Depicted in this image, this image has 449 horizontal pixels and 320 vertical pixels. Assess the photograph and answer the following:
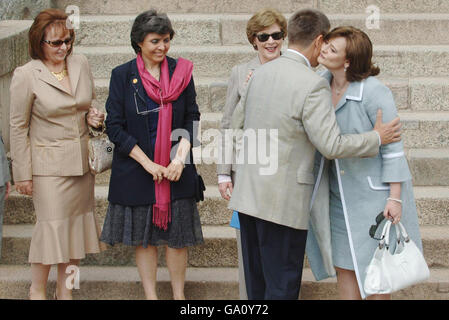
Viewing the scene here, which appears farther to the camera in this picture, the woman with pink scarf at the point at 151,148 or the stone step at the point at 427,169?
the stone step at the point at 427,169

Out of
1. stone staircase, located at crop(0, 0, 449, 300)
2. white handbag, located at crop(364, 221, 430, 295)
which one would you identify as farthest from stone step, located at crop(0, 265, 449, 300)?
white handbag, located at crop(364, 221, 430, 295)

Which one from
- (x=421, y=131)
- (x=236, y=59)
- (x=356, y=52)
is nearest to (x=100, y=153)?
(x=356, y=52)

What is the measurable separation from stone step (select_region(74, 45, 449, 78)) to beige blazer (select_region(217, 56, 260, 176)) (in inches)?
80.3

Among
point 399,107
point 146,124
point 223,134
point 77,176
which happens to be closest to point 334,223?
point 223,134

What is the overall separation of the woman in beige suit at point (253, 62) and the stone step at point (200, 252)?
72 cm

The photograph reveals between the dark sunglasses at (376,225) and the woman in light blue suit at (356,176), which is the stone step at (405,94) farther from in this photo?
the dark sunglasses at (376,225)

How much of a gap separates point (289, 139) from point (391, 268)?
0.83 meters

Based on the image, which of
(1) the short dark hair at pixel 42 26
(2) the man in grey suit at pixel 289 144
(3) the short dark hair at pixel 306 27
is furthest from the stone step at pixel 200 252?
(3) the short dark hair at pixel 306 27

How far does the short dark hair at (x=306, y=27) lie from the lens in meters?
3.71

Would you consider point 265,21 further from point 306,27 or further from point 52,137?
point 52,137

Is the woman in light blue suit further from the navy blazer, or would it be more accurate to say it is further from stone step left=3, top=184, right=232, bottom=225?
stone step left=3, top=184, right=232, bottom=225

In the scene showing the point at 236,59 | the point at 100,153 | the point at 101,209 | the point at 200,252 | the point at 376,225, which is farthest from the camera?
the point at 236,59

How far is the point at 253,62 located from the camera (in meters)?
4.33

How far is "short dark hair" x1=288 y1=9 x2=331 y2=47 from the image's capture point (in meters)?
3.71
